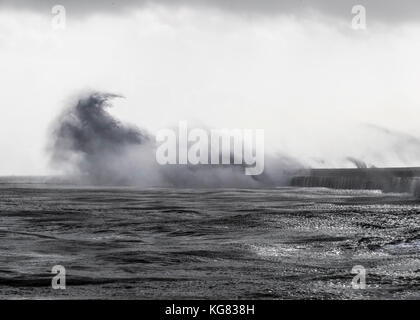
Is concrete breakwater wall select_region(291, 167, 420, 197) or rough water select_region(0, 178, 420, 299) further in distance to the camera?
concrete breakwater wall select_region(291, 167, 420, 197)

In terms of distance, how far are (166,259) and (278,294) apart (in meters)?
4.54

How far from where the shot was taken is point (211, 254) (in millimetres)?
16453

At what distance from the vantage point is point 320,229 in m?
22.1

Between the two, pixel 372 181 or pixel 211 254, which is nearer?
pixel 211 254

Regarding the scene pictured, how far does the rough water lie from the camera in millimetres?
11984

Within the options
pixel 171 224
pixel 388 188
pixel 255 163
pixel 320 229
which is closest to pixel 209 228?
pixel 171 224

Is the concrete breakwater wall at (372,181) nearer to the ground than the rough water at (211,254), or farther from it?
farther from it

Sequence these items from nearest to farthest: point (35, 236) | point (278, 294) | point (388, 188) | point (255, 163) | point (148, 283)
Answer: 1. point (278, 294)
2. point (148, 283)
3. point (35, 236)
4. point (388, 188)
5. point (255, 163)

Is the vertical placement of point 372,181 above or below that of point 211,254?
above

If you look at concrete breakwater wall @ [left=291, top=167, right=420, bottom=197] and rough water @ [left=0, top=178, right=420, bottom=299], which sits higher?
Answer: concrete breakwater wall @ [left=291, top=167, right=420, bottom=197]

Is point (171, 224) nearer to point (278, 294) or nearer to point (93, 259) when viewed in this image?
point (93, 259)

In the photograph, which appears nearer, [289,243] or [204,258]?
[204,258]

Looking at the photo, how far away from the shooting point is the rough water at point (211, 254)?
11984mm

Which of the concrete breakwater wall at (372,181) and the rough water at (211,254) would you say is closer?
the rough water at (211,254)
